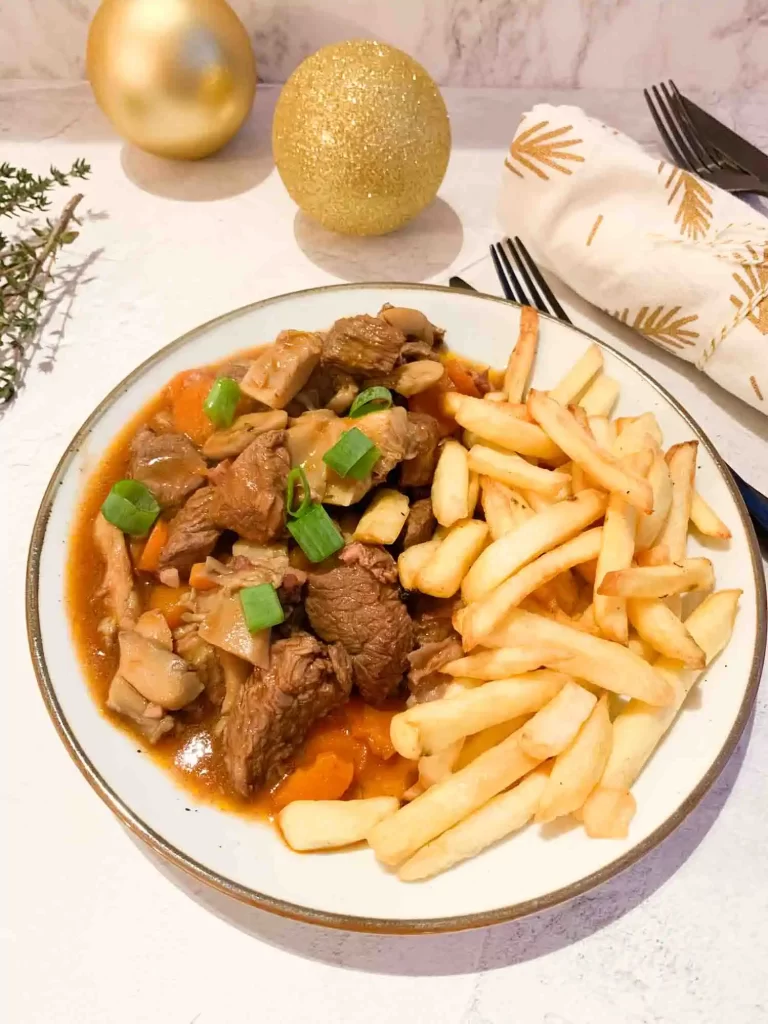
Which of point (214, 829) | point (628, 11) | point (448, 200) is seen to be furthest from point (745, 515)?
point (628, 11)

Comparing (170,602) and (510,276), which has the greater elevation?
(510,276)

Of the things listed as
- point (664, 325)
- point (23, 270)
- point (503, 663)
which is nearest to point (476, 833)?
point (503, 663)

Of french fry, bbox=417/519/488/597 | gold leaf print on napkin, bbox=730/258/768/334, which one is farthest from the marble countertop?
gold leaf print on napkin, bbox=730/258/768/334

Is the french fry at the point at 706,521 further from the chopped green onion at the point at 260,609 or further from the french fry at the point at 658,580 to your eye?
the chopped green onion at the point at 260,609

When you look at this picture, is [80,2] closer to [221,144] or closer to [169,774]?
[221,144]

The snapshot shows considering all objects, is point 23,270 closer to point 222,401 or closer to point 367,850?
point 222,401
